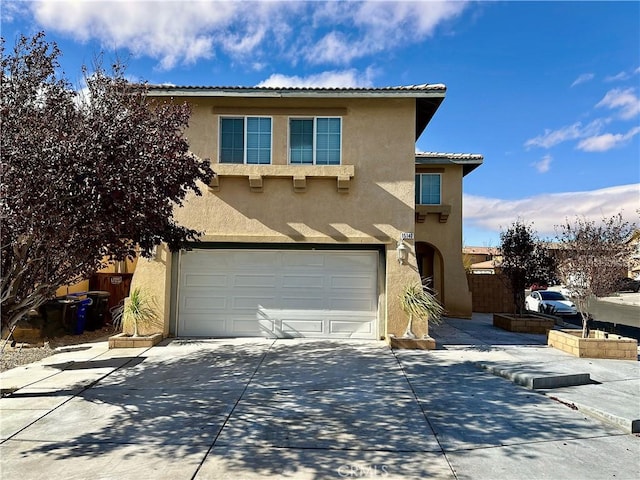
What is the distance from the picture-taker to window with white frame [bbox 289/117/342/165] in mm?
11188

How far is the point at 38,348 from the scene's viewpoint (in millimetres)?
10047

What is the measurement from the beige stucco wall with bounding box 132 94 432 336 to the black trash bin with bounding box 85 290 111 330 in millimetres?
2715

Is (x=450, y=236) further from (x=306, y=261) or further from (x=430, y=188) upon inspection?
(x=306, y=261)

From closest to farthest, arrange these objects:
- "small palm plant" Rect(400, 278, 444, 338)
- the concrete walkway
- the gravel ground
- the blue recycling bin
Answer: the concrete walkway < the gravel ground < "small palm plant" Rect(400, 278, 444, 338) < the blue recycling bin

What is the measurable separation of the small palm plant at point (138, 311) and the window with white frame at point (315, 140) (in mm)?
5351

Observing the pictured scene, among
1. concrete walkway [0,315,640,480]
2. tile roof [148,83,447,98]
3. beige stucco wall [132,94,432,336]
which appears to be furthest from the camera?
beige stucco wall [132,94,432,336]

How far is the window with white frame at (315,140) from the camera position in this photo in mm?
11188

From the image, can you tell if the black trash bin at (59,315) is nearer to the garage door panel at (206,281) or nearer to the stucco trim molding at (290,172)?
the garage door panel at (206,281)

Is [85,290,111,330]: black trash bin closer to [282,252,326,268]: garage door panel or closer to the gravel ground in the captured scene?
the gravel ground

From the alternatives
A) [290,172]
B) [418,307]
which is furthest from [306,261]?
[418,307]

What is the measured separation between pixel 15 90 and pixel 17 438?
479 centimetres

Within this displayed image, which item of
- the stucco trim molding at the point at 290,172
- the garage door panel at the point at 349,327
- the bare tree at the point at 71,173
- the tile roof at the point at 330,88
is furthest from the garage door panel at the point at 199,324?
the tile roof at the point at 330,88

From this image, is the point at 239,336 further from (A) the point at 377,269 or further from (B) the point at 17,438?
(B) the point at 17,438

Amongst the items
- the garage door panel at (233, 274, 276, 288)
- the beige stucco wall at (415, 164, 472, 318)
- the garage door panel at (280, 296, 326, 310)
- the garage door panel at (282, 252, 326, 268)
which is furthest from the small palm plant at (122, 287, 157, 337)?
the beige stucco wall at (415, 164, 472, 318)
